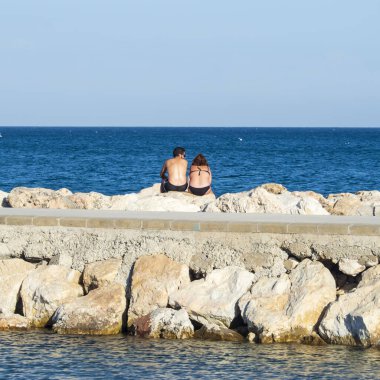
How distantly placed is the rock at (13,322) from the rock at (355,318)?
346cm

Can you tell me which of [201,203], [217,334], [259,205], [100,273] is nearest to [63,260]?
[100,273]

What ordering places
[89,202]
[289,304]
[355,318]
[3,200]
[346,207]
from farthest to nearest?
[3,200] < [89,202] < [346,207] < [289,304] < [355,318]

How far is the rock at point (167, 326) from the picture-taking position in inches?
455

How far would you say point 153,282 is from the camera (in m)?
12.1

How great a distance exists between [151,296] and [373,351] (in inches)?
107

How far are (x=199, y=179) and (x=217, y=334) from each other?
5644mm

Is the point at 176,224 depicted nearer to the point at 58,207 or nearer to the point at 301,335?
the point at 301,335

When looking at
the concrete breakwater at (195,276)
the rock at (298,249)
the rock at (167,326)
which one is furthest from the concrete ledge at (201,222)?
the rock at (167,326)

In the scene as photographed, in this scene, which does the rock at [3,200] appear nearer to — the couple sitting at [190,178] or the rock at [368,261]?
the couple sitting at [190,178]

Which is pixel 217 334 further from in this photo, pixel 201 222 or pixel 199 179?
pixel 199 179

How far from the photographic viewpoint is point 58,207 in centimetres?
1525

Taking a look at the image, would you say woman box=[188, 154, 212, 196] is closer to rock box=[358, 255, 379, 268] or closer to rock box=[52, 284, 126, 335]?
rock box=[52, 284, 126, 335]

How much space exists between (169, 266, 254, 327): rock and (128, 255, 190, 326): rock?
5.7 inches

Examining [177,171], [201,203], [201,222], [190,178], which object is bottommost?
[201,203]
